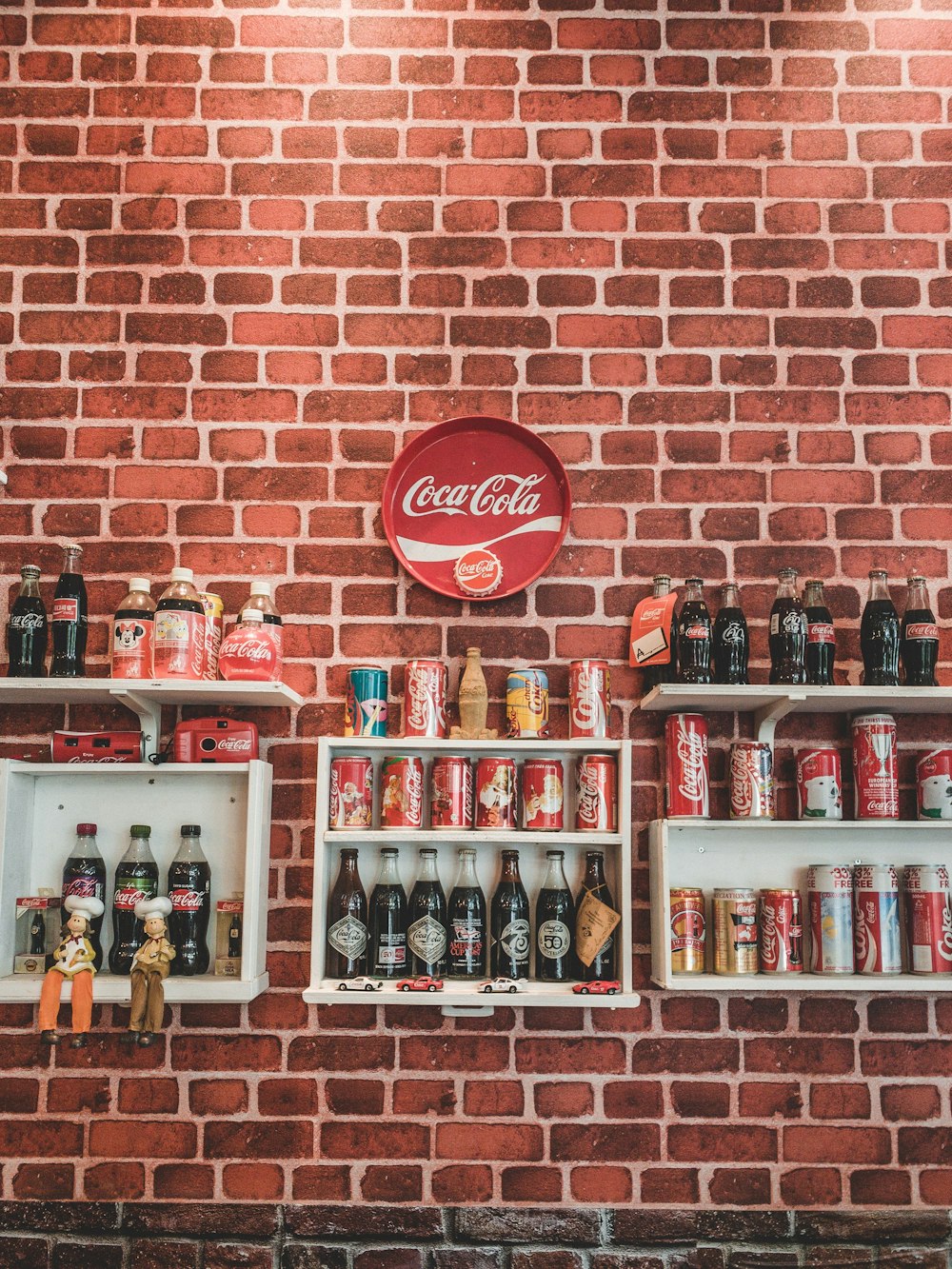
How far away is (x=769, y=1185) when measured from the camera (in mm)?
1988

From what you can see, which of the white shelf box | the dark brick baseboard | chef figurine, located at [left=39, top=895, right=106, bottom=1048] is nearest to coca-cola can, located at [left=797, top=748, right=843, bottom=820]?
the white shelf box

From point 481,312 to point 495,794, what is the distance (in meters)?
1.03

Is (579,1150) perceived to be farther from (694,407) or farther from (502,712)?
(694,407)

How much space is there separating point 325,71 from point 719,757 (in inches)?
67.3

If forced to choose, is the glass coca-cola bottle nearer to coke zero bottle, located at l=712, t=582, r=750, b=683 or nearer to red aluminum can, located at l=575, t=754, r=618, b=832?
coke zero bottle, located at l=712, t=582, r=750, b=683

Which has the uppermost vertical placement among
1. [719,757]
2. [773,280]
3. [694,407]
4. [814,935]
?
[773,280]

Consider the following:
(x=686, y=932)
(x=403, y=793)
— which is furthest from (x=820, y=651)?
(x=403, y=793)

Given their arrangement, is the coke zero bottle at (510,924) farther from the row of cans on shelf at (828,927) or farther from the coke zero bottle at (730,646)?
the coke zero bottle at (730,646)

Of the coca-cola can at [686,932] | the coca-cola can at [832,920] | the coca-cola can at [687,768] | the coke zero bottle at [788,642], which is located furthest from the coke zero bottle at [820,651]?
the coca-cola can at [686,932]

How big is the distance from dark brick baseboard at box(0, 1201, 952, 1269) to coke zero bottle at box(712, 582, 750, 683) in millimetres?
1039

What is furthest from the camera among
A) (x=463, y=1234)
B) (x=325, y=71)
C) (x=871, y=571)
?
(x=325, y=71)

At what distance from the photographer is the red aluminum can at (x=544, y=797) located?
6.41ft

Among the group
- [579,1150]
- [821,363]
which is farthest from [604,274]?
[579,1150]

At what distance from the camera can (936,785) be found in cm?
200
